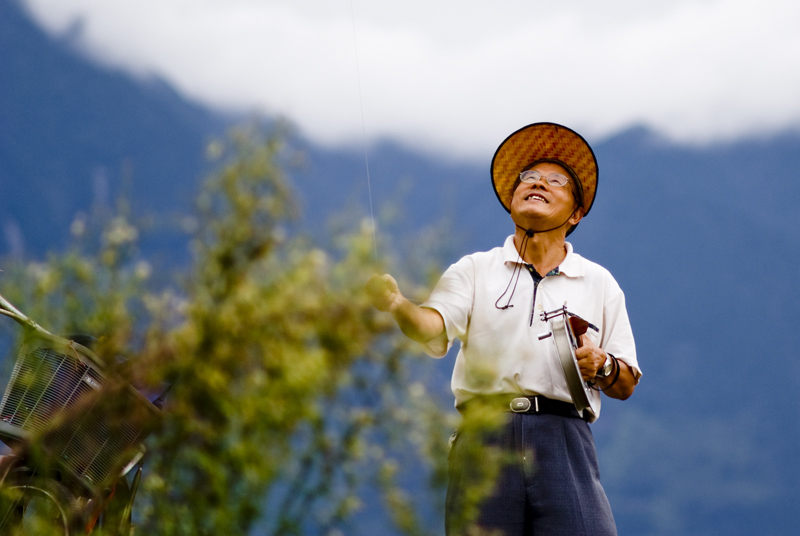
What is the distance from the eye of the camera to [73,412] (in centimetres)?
120

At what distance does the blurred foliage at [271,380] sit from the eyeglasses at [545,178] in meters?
1.05

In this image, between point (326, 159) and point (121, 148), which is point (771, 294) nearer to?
point (326, 159)

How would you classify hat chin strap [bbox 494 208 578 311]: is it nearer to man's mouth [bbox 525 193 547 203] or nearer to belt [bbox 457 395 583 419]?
man's mouth [bbox 525 193 547 203]

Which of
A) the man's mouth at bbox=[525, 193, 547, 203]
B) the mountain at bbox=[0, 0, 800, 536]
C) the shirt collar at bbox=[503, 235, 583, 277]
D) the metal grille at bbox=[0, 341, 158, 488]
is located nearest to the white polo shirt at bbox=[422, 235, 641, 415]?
the shirt collar at bbox=[503, 235, 583, 277]

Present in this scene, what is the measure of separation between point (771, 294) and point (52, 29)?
12661mm

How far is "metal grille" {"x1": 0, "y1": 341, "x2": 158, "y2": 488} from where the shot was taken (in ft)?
3.98

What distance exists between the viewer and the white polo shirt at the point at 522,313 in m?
1.77

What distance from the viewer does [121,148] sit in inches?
490

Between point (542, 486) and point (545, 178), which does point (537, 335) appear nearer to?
point (542, 486)

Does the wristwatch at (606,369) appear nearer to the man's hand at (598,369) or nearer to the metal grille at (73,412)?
the man's hand at (598,369)

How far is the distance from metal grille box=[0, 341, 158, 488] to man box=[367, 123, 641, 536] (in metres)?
0.45

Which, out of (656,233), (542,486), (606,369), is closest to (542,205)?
(606,369)

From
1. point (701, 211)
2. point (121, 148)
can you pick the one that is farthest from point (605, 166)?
point (121, 148)

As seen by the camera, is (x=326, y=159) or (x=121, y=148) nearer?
(x=121, y=148)
